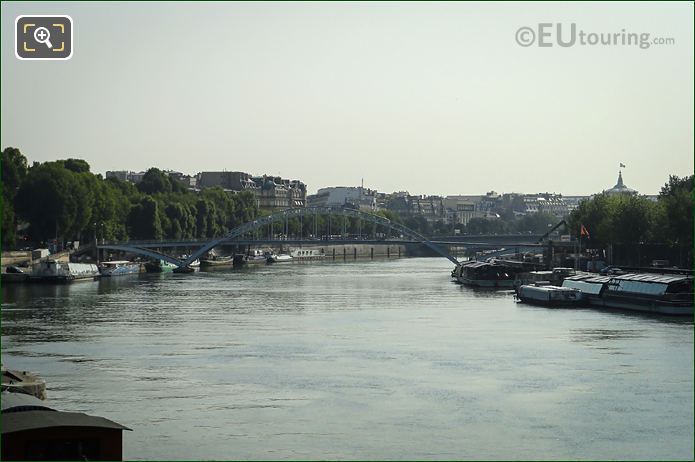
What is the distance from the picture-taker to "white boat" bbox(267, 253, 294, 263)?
245 feet

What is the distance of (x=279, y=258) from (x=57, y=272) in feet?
103

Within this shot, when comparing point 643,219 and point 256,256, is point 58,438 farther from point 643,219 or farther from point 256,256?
point 256,256

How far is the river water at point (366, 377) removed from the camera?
1453 cm

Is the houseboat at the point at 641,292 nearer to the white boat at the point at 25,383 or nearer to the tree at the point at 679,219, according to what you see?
the tree at the point at 679,219

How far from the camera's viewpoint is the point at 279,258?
7656 centimetres

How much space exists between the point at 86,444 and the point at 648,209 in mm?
35677

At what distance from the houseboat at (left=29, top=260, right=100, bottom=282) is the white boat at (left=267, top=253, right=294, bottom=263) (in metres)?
26.5

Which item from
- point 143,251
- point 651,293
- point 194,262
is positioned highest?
point 143,251

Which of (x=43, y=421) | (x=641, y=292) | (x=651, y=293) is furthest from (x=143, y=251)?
(x=43, y=421)

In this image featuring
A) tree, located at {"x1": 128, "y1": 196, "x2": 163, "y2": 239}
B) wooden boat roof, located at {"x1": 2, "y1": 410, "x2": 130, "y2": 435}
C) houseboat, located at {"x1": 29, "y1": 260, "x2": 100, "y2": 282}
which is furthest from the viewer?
tree, located at {"x1": 128, "y1": 196, "x2": 163, "y2": 239}

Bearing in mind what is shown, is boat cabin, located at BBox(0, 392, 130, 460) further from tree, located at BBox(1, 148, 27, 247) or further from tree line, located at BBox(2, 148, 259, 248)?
tree line, located at BBox(2, 148, 259, 248)

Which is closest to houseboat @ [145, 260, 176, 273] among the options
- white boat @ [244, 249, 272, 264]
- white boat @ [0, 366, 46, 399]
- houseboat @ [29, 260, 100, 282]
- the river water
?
houseboat @ [29, 260, 100, 282]

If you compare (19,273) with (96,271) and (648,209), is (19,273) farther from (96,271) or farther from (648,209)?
(648,209)

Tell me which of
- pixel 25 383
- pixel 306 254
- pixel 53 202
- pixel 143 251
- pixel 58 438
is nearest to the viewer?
pixel 58 438
